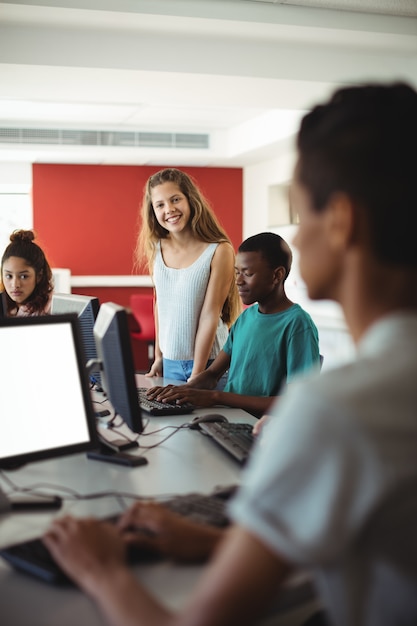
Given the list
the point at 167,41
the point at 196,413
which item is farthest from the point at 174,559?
the point at 167,41

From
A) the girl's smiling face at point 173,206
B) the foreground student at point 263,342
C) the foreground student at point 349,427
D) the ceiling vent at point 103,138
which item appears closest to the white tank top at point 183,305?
the girl's smiling face at point 173,206

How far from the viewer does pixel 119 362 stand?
5.32 feet

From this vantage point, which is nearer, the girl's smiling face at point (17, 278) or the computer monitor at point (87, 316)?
the computer monitor at point (87, 316)

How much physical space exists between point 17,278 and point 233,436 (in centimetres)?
170

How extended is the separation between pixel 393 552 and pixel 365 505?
10 centimetres

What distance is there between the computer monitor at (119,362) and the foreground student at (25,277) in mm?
1366

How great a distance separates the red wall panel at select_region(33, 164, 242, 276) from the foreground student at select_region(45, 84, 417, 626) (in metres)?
7.29

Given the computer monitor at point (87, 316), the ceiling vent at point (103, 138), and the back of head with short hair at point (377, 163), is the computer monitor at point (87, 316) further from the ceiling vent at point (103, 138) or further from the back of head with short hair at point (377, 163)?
the ceiling vent at point (103, 138)

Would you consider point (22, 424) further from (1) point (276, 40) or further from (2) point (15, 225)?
(2) point (15, 225)

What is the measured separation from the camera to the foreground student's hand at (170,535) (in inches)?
41.6

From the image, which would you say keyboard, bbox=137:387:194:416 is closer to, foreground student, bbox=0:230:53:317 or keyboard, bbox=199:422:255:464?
keyboard, bbox=199:422:255:464

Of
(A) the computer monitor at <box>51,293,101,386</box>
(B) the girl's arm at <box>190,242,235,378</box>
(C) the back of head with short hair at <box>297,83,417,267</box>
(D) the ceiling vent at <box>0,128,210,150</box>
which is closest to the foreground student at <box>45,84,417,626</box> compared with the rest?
(C) the back of head with short hair at <box>297,83,417,267</box>

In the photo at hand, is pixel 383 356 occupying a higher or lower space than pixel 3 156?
lower

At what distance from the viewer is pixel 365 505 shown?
2.15 ft
